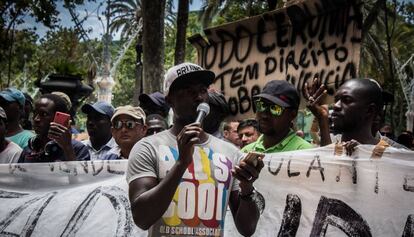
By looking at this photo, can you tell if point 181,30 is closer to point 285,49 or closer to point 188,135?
point 285,49

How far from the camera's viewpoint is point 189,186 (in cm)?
256

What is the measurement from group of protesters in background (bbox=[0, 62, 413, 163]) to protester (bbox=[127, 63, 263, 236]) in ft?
3.26

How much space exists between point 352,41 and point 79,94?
14.7 feet

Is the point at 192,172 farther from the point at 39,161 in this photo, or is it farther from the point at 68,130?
the point at 39,161

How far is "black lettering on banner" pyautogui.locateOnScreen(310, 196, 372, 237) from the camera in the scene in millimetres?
3367

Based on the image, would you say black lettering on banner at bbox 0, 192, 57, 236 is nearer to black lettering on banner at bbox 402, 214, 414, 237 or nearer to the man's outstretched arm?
the man's outstretched arm

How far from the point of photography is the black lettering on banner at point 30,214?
3.94m

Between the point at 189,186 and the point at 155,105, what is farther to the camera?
the point at 155,105

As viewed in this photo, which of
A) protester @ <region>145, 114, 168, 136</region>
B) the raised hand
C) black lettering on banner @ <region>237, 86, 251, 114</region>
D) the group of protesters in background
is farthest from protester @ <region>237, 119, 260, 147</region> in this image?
the raised hand

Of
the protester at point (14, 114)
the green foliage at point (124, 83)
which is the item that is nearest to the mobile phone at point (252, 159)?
the protester at point (14, 114)

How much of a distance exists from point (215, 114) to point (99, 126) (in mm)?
981

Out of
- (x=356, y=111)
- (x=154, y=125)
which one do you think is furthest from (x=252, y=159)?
(x=154, y=125)

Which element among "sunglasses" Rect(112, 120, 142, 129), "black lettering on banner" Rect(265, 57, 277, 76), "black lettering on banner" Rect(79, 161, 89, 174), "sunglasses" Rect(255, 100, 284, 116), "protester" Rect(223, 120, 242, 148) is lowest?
"black lettering on banner" Rect(79, 161, 89, 174)

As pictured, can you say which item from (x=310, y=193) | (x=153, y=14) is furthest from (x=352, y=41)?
(x=153, y=14)
